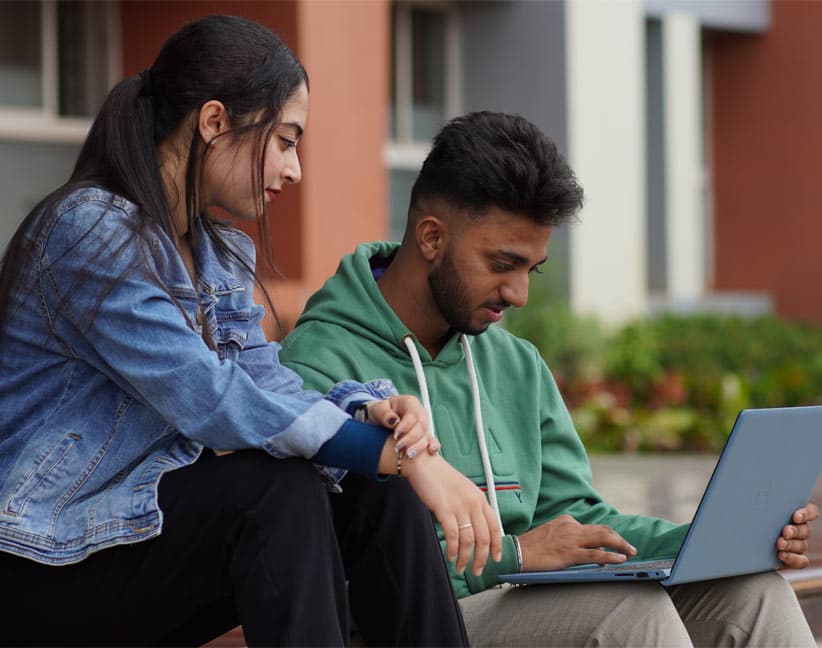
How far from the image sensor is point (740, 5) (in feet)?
40.2

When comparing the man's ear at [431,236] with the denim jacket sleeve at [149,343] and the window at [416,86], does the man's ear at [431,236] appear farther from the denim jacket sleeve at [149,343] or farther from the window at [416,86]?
the window at [416,86]

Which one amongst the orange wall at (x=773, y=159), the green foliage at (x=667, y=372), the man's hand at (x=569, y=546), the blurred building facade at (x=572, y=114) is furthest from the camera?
the orange wall at (x=773, y=159)

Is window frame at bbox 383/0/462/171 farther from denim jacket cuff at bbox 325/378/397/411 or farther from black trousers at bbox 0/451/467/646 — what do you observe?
black trousers at bbox 0/451/467/646

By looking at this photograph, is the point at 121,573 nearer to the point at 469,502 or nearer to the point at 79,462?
the point at 79,462

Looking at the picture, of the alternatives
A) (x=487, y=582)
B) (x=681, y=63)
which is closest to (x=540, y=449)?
(x=487, y=582)

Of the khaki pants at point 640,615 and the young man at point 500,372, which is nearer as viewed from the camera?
the khaki pants at point 640,615

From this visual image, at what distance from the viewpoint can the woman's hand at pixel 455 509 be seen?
7.17 ft

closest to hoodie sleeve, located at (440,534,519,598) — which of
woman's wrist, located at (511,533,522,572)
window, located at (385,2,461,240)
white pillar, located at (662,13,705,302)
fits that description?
woman's wrist, located at (511,533,522,572)

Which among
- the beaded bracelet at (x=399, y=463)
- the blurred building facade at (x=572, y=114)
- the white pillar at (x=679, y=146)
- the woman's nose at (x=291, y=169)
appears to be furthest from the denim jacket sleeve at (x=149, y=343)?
the white pillar at (x=679, y=146)

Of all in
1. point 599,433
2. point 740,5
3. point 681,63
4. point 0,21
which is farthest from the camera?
point 740,5

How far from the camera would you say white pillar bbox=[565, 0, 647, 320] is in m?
9.77

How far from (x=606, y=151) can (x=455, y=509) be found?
8.00 metres

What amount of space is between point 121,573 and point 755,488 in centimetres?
117

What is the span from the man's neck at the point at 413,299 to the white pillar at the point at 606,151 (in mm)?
6740
